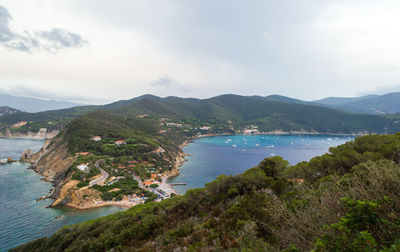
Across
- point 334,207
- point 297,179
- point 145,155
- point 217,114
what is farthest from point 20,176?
point 217,114

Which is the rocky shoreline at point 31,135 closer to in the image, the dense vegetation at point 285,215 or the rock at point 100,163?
the rock at point 100,163

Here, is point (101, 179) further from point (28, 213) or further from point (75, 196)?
point (28, 213)

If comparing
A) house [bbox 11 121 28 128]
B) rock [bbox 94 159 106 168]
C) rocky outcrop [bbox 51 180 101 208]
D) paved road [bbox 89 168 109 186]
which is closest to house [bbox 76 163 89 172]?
rock [bbox 94 159 106 168]

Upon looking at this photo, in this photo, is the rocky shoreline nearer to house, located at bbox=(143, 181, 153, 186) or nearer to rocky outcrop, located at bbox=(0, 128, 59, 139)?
rocky outcrop, located at bbox=(0, 128, 59, 139)

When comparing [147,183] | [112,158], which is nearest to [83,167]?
[112,158]

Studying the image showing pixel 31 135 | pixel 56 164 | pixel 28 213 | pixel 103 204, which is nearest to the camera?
pixel 28 213

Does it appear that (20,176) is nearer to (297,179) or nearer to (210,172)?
(210,172)
